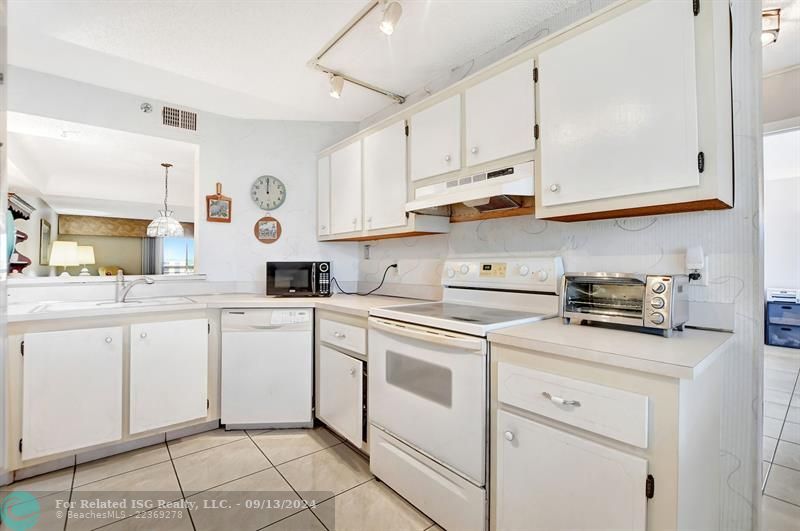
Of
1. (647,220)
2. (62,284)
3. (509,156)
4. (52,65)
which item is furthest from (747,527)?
(52,65)

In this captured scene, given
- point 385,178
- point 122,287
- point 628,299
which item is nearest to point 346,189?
point 385,178

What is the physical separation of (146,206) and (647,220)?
8.02m

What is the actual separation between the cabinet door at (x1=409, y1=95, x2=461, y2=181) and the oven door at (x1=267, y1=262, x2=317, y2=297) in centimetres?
112

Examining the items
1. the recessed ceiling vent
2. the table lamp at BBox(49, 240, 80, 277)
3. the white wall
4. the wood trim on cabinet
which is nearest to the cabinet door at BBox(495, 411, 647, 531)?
the wood trim on cabinet

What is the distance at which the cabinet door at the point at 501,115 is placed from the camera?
1.62m

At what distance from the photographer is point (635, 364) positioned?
972mm

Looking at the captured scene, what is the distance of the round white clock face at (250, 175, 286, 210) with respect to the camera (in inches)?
117

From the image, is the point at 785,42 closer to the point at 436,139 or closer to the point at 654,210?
the point at 654,210

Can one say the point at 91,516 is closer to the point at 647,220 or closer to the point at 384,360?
the point at 384,360

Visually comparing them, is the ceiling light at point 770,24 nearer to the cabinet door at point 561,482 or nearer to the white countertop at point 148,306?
the cabinet door at point 561,482

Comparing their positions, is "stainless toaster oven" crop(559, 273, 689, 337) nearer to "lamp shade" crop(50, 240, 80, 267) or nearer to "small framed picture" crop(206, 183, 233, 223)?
"small framed picture" crop(206, 183, 233, 223)

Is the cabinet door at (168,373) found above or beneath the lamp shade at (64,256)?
beneath

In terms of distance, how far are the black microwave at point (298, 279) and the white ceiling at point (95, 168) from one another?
1216 mm

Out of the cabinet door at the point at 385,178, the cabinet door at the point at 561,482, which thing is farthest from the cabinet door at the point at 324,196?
the cabinet door at the point at 561,482
